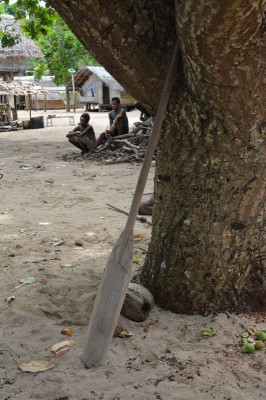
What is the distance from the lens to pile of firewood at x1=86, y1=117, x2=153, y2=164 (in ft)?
30.7

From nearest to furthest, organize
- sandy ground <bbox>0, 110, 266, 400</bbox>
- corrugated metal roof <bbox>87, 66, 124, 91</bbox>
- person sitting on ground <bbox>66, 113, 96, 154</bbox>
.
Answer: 1. sandy ground <bbox>0, 110, 266, 400</bbox>
2. person sitting on ground <bbox>66, 113, 96, 154</bbox>
3. corrugated metal roof <bbox>87, 66, 124, 91</bbox>

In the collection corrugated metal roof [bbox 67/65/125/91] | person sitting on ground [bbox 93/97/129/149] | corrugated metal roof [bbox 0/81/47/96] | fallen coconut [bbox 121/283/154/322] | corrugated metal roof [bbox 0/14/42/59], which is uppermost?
corrugated metal roof [bbox 0/14/42/59]

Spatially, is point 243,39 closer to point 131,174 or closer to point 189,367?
point 189,367

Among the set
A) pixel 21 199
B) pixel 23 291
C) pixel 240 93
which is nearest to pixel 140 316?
pixel 23 291

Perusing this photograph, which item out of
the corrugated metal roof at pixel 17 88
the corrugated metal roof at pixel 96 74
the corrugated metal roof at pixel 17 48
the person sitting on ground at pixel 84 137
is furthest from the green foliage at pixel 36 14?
the corrugated metal roof at pixel 96 74

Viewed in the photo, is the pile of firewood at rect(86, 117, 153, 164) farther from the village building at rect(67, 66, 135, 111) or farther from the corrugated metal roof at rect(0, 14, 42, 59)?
the village building at rect(67, 66, 135, 111)

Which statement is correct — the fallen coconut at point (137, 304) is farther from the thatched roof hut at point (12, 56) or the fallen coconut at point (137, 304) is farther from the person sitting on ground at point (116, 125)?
the thatched roof hut at point (12, 56)

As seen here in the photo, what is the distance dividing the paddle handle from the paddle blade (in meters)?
0.11

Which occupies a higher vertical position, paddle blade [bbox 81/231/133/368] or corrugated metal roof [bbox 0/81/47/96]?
corrugated metal roof [bbox 0/81/47/96]

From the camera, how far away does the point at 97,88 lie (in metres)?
32.7

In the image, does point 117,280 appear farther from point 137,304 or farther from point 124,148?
point 124,148

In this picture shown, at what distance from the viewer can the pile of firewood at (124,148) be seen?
369 inches

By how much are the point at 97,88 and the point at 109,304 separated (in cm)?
3173

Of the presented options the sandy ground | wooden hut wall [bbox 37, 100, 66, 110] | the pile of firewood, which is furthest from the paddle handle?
wooden hut wall [bbox 37, 100, 66, 110]
